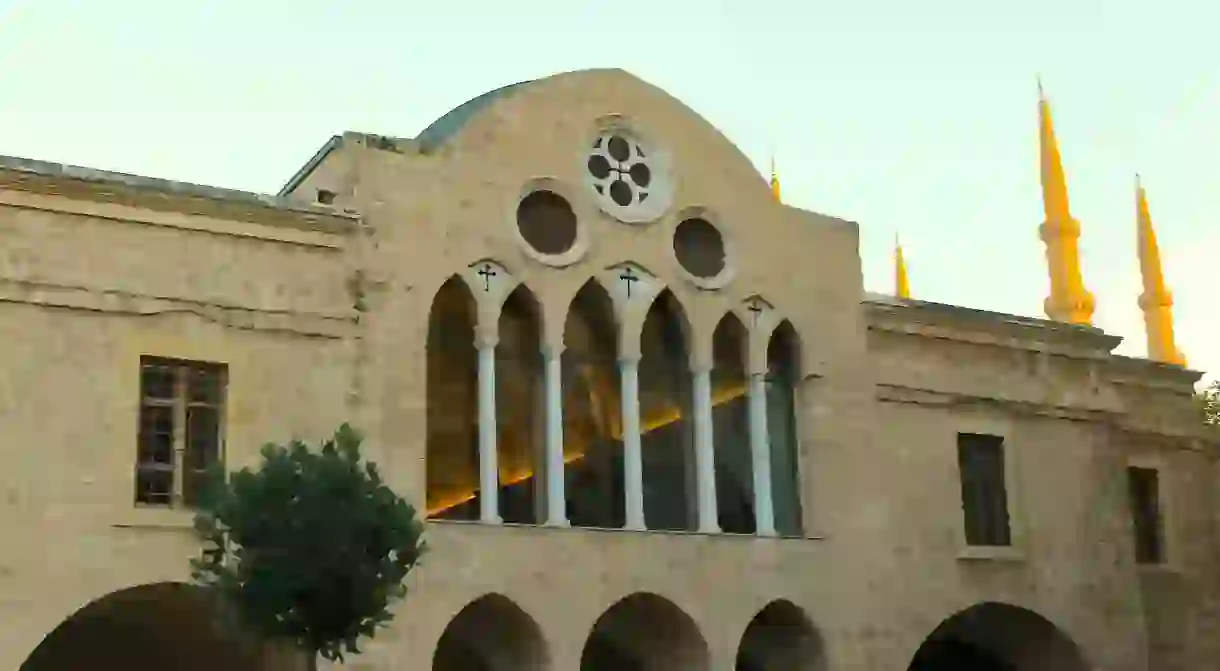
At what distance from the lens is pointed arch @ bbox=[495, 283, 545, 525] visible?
53.8 ft

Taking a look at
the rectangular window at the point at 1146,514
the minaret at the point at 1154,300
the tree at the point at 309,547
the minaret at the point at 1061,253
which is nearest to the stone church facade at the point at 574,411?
the rectangular window at the point at 1146,514

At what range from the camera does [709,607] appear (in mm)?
16734

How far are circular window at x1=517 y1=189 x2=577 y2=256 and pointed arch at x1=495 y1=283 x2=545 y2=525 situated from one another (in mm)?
692

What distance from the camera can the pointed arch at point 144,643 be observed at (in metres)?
16.0

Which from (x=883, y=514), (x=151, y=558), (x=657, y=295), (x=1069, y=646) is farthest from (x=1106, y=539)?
(x=151, y=558)

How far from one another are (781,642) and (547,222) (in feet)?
19.8

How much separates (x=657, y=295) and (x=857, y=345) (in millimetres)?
3103

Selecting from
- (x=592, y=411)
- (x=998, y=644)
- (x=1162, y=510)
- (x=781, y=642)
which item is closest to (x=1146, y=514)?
(x=1162, y=510)

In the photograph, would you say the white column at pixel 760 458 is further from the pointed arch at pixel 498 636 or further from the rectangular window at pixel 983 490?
the pointed arch at pixel 498 636

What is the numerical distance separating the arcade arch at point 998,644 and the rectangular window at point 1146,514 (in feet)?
7.90

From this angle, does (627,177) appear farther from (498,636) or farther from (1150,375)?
(1150,375)

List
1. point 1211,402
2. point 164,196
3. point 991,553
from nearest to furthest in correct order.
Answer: point 164,196, point 991,553, point 1211,402

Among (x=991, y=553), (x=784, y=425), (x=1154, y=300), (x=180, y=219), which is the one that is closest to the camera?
(x=180, y=219)

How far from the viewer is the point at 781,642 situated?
18.0 m
